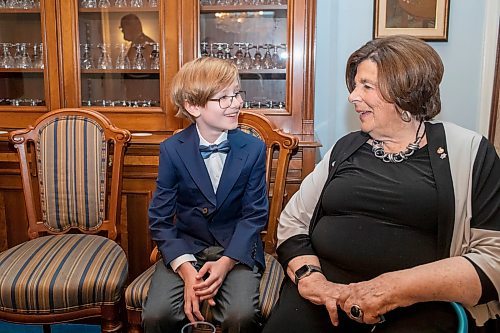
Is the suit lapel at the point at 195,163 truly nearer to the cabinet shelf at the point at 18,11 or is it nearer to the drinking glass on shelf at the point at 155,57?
the drinking glass on shelf at the point at 155,57

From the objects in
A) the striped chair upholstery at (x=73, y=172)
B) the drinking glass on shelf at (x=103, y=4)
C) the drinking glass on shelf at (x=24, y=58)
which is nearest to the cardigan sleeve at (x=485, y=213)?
the striped chair upholstery at (x=73, y=172)

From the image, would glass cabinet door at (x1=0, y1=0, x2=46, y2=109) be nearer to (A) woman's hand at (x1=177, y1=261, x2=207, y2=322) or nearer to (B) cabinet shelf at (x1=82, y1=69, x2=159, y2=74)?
(B) cabinet shelf at (x1=82, y1=69, x2=159, y2=74)

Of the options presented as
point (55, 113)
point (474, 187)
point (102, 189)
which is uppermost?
point (55, 113)

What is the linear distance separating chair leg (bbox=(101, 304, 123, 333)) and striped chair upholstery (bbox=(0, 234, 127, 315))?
2 cm

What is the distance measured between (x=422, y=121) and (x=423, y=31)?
1.08 metres

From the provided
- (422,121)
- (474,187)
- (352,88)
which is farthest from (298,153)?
(474,187)

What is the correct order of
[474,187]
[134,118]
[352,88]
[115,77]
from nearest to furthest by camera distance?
[474,187] → [352,88] → [134,118] → [115,77]

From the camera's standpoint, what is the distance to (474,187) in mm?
1301

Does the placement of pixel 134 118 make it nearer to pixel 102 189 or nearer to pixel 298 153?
pixel 102 189

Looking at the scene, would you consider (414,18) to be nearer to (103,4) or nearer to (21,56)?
(103,4)

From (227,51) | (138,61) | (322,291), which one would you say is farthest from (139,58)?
(322,291)

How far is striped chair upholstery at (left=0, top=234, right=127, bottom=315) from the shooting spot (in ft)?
5.20

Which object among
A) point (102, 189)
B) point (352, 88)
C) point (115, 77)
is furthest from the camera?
point (115, 77)

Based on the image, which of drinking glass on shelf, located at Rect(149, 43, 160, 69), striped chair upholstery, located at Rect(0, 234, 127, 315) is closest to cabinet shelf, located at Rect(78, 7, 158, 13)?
drinking glass on shelf, located at Rect(149, 43, 160, 69)
